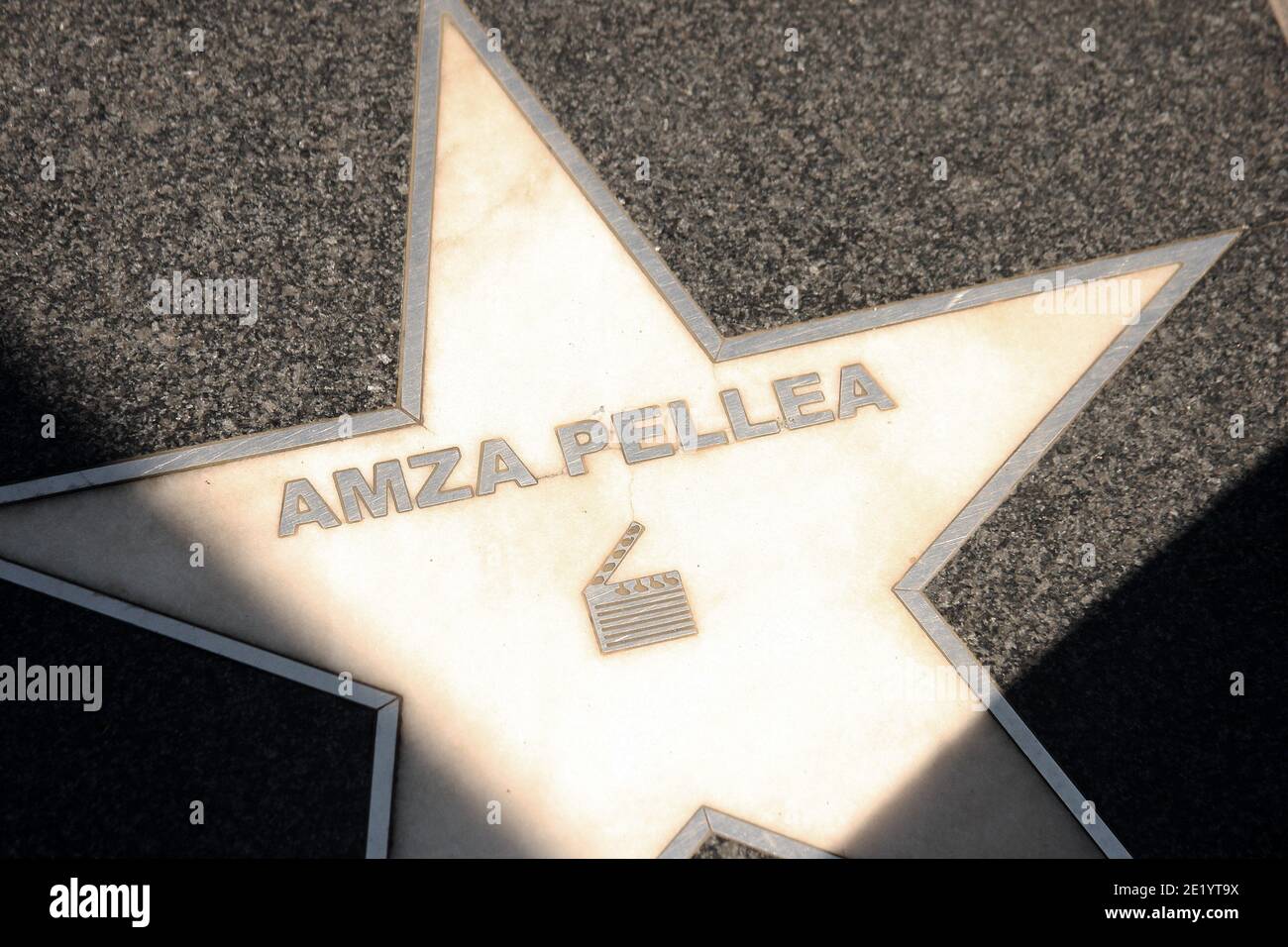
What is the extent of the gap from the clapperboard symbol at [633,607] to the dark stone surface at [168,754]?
115 centimetres

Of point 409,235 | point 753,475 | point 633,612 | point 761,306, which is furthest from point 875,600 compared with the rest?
point 409,235

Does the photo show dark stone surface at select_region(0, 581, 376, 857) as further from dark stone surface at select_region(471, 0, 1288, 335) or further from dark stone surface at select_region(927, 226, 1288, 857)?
dark stone surface at select_region(927, 226, 1288, 857)

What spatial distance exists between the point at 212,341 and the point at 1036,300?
3992mm

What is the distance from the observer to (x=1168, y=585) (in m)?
4.69

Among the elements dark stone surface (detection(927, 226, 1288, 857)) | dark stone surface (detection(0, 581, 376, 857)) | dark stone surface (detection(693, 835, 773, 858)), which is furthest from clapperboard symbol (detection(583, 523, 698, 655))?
dark stone surface (detection(927, 226, 1288, 857))

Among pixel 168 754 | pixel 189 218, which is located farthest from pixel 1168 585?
pixel 189 218

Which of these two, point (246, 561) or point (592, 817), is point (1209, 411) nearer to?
point (592, 817)

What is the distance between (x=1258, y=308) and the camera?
15.6 feet

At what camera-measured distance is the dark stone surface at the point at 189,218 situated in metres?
4.59

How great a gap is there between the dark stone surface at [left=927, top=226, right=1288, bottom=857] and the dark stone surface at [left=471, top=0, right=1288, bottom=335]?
2.16ft

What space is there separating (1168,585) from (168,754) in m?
4.77

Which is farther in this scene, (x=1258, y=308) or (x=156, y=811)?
(x=1258, y=308)

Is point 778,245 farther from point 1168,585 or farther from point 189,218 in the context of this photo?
point 189,218

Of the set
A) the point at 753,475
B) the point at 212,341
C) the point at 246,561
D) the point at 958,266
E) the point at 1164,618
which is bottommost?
the point at 1164,618
